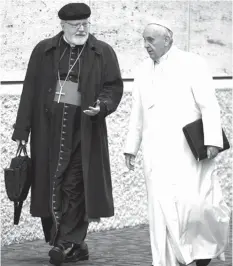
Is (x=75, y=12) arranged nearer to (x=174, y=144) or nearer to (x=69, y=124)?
(x=69, y=124)

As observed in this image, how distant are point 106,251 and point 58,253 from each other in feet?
2.96

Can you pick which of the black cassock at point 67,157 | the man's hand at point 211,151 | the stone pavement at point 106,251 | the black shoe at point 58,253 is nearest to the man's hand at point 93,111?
the black cassock at point 67,157

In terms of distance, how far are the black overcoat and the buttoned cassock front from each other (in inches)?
15.9

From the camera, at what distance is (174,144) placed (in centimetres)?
865

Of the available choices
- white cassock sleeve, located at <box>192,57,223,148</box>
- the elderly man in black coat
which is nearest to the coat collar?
the elderly man in black coat

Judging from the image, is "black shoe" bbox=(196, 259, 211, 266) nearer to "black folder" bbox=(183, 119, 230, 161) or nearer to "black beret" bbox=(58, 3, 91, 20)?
"black folder" bbox=(183, 119, 230, 161)

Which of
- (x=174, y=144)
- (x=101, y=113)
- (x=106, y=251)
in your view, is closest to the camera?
(x=174, y=144)

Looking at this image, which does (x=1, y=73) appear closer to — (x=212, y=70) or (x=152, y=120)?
(x=152, y=120)

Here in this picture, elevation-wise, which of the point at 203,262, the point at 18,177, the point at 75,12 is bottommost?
the point at 203,262

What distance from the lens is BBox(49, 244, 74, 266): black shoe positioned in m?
8.94

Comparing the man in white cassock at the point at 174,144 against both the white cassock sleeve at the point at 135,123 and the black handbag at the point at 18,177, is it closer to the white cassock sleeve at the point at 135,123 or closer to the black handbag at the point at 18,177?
the white cassock sleeve at the point at 135,123

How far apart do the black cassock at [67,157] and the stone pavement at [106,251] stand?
31 cm

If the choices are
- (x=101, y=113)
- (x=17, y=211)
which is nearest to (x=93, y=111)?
(x=101, y=113)

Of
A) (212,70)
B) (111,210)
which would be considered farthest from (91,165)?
(212,70)
